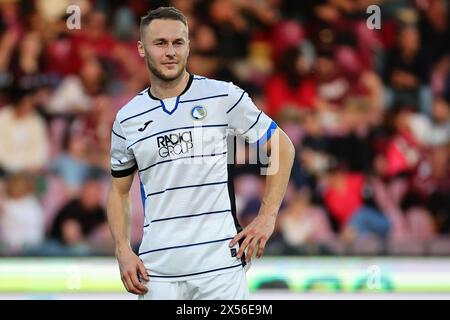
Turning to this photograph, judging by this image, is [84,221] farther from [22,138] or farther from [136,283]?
[136,283]

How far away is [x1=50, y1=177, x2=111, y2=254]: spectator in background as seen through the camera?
8875mm

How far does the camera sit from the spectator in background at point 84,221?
8875mm

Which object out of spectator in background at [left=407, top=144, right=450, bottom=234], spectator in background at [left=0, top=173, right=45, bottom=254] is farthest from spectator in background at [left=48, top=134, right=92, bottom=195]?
spectator in background at [left=407, top=144, right=450, bottom=234]

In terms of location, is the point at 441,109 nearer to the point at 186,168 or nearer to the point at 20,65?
the point at 20,65

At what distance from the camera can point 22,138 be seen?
9312mm

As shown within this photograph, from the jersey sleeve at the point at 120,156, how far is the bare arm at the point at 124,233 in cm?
4

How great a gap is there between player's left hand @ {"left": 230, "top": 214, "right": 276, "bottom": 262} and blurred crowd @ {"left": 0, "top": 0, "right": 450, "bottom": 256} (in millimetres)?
4312

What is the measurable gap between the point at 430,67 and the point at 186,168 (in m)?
6.32

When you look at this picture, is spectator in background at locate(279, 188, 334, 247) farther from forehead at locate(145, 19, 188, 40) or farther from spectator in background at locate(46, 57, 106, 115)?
forehead at locate(145, 19, 188, 40)

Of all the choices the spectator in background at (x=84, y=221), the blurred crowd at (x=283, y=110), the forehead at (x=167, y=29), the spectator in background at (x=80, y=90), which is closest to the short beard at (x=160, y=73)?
the forehead at (x=167, y=29)

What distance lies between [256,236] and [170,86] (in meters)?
0.81

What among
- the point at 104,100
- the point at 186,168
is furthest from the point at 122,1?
the point at 186,168

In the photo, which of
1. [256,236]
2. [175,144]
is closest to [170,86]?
[175,144]

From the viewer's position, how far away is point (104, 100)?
31.8 feet
